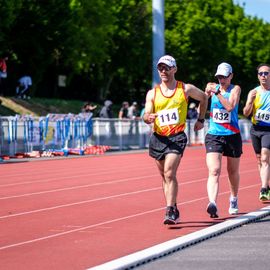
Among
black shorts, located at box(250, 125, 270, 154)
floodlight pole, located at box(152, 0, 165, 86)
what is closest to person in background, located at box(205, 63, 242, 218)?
black shorts, located at box(250, 125, 270, 154)

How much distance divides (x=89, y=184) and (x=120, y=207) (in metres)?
5.02

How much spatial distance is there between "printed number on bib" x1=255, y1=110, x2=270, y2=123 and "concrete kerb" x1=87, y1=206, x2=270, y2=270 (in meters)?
2.55

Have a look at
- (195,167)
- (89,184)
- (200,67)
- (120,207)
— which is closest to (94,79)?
(200,67)

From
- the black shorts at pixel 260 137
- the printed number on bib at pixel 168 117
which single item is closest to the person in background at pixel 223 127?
the printed number on bib at pixel 168 117

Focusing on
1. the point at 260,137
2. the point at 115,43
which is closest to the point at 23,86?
the point at 115,43

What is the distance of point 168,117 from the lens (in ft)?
36.3

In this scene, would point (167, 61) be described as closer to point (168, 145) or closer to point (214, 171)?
point (168, 145)

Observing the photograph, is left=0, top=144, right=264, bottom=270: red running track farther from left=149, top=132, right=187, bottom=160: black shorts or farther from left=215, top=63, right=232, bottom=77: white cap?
left=215, top=63, right=232, bottom=77: white cap

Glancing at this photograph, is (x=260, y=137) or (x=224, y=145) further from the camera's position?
(x=260, y=137)

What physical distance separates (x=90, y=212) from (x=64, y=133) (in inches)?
810

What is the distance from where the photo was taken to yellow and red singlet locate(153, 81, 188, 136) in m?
11.1

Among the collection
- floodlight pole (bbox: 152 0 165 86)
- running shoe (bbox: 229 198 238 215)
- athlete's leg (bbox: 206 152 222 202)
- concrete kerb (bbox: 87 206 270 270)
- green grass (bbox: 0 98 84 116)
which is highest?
floodlight pole (bbox: 152 0 165 86)

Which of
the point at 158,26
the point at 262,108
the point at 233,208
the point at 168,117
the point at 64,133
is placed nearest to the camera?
the point at 168,117

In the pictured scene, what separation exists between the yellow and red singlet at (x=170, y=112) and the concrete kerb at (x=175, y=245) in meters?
1.21
